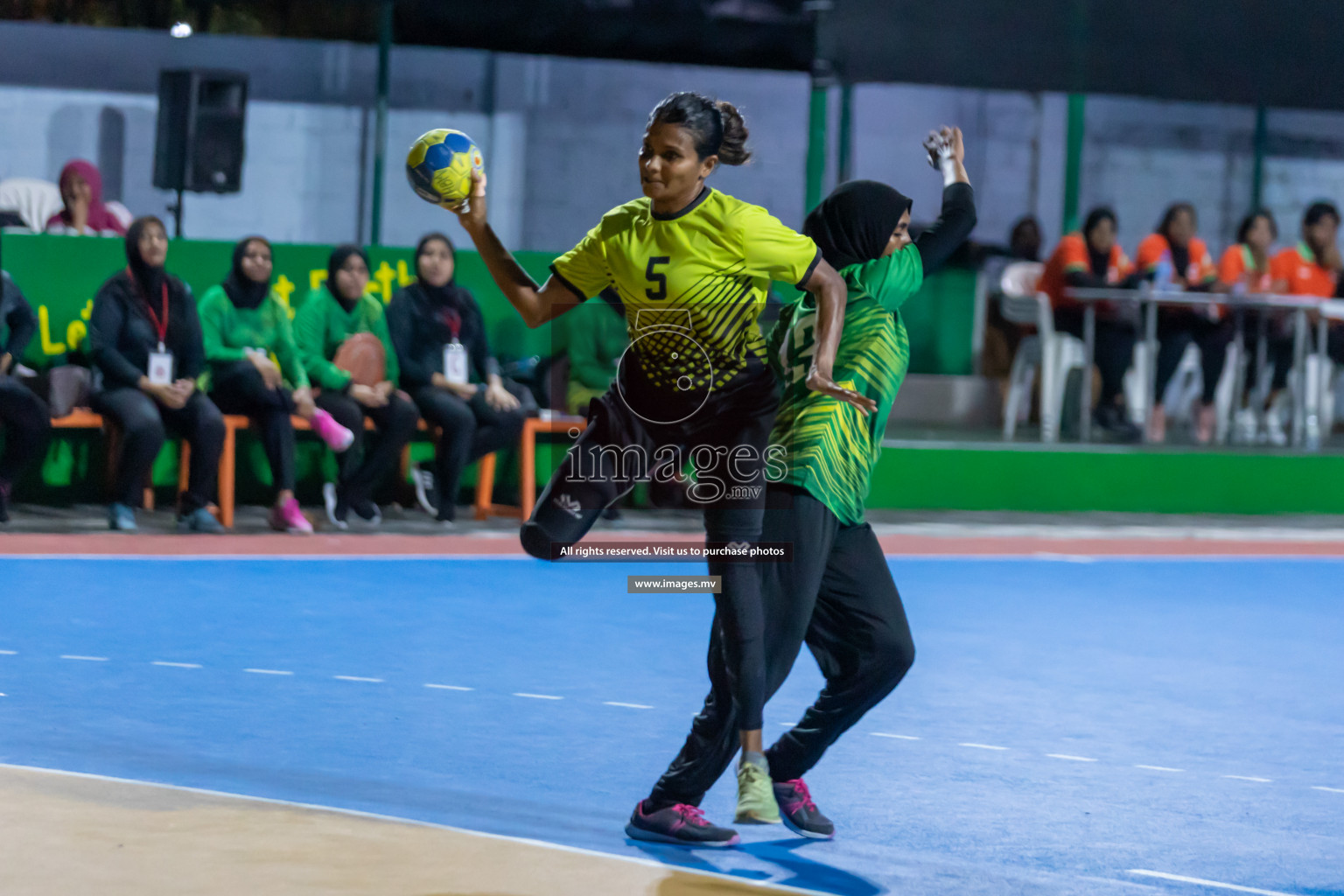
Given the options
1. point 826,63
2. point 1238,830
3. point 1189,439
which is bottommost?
point 1238,830

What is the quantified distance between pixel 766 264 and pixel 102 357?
6.38 m

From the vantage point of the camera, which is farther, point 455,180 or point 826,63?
point 826,63

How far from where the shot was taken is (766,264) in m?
4.09

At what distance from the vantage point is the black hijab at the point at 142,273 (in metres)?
9.73

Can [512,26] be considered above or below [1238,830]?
above

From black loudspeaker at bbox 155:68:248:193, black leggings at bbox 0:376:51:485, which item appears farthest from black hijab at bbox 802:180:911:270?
black loudspeaker at bbox 155:68:248:193

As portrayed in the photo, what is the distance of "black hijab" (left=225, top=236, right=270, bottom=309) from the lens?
9961 mm

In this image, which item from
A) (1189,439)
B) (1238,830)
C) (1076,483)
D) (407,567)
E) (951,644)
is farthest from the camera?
(1189,439)

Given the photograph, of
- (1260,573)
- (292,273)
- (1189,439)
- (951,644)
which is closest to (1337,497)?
(1189,439)

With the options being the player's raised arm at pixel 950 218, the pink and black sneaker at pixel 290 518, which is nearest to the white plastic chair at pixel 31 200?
the pink and black sneaker at pixel 290 518

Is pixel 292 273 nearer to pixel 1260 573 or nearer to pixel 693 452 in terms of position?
pixel 1260 573

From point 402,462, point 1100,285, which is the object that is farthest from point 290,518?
point 1100,285

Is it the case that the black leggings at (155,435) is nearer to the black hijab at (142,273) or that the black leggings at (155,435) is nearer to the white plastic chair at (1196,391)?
the black hijab at (142,273)

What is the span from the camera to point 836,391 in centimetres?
397
